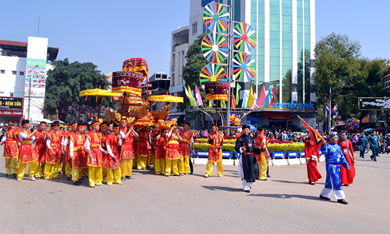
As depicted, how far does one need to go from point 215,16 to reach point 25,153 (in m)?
12.4

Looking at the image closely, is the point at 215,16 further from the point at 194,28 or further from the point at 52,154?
the point at 194,28

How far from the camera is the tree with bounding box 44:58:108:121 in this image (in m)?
44.0

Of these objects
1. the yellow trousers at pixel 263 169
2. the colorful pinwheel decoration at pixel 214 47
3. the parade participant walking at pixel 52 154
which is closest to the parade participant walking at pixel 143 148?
the parade participant walking at pixel 52 154

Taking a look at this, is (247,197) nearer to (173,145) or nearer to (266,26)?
(173,145)

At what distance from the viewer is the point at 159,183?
9094 millimetres

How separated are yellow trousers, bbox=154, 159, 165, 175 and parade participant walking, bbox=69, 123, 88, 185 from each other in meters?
2.90

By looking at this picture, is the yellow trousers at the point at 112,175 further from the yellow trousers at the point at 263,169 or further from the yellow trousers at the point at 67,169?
the yellow trousers at the point at 263,169

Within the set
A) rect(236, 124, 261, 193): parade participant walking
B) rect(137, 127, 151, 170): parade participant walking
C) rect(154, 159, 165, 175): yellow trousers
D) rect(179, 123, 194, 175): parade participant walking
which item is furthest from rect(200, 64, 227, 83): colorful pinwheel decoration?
rect(236, 124, 261, 193): parade participant walking

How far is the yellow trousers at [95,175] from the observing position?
825cm

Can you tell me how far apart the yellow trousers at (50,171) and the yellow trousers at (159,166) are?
3183mm

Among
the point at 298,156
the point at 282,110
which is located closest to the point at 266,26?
the point at 282,110

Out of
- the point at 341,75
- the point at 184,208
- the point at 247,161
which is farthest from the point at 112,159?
the point at 341,75

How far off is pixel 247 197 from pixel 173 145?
12.5 feet

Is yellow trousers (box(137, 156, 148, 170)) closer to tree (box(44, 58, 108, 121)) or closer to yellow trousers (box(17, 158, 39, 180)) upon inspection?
yellow trousers (box(17, 158, 39, 180))
